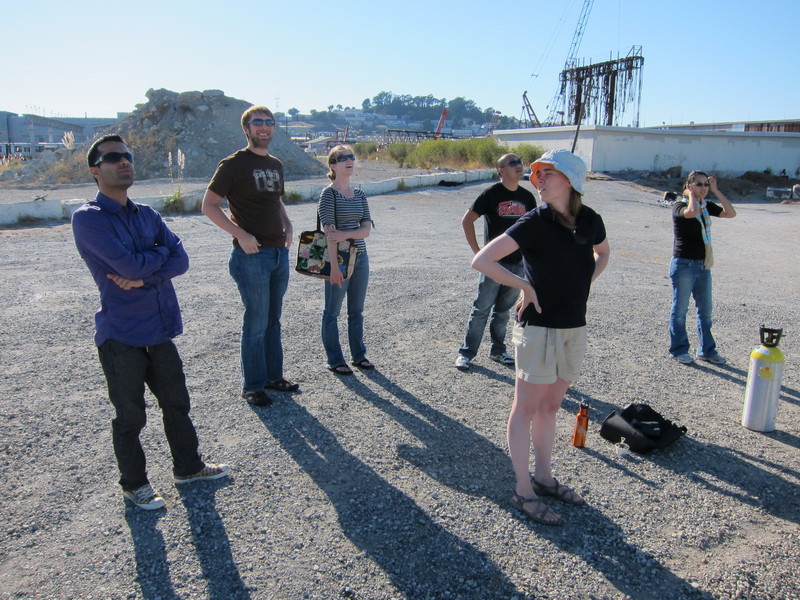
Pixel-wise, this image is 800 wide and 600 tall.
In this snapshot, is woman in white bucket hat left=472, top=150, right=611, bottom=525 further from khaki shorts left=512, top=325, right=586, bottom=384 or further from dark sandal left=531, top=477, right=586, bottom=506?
dark sandal left=531, top=477, right=586, bottom=506

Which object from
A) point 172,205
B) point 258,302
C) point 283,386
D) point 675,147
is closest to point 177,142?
point 172,205

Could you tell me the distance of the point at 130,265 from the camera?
295 cm

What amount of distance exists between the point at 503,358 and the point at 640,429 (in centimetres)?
175

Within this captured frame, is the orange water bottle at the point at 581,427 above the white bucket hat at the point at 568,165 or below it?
below

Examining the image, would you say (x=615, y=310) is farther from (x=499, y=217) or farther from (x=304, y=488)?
(x=304, y=488)

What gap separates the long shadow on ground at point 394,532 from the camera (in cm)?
266

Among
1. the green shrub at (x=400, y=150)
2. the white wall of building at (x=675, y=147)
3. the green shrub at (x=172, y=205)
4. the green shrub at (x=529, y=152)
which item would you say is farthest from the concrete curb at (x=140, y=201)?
the green shrub at (x=400, y=150)

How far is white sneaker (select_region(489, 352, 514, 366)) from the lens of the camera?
5.54m

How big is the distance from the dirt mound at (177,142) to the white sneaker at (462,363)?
2332 centimetres

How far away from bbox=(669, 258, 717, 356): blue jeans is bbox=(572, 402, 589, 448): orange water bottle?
231 centimetres

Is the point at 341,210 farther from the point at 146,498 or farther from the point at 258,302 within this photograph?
the point at 146,498

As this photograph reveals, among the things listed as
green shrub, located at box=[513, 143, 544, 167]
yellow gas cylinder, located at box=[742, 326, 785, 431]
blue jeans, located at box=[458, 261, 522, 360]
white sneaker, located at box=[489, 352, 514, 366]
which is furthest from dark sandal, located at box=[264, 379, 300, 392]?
green shrub, located at box=[513, 143, 544, 167]

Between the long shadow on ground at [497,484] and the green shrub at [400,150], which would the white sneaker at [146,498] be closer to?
the long shadow on ground at [497,484]

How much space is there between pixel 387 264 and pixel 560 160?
6971 mm
